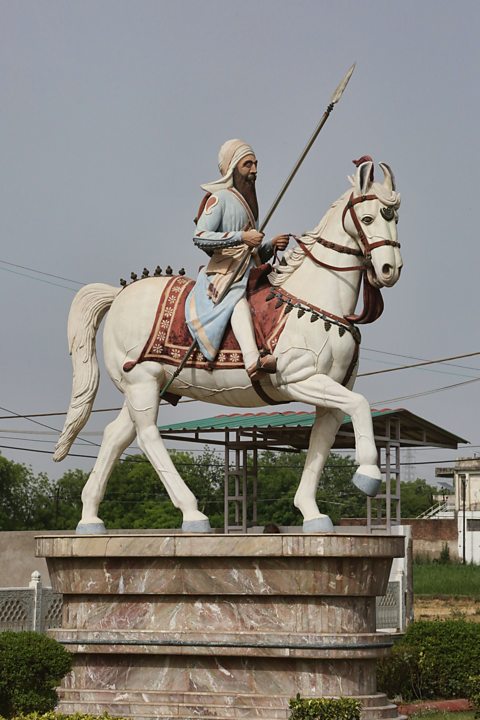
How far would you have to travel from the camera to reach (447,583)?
30859 millimetres

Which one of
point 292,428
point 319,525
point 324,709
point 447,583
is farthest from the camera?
point 447,583

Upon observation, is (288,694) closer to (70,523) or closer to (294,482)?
(70,523)

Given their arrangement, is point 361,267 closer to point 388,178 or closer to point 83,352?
point 388,178

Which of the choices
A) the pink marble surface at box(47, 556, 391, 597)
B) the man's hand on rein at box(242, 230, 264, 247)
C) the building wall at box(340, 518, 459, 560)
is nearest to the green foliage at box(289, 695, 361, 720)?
the pink marble surface at box(47, 556, 391, 597)

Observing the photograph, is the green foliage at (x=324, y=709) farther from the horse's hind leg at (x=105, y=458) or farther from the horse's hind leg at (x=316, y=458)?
the horse's hind leg at (x=105, y=458)

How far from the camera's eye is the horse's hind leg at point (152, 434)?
916 cm

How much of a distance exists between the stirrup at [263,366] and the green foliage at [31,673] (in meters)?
2.57

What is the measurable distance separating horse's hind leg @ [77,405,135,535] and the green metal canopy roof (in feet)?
26.6

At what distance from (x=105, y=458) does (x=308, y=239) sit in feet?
7.84

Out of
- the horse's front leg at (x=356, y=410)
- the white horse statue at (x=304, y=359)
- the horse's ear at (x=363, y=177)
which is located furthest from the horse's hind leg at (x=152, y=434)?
the horse's ear at (x=363, y=177)

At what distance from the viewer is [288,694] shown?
27.2 ft

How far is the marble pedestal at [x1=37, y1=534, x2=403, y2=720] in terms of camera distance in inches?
327

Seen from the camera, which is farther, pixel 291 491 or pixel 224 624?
pixel 291 491

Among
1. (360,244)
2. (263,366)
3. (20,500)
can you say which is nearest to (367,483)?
(263,366)
